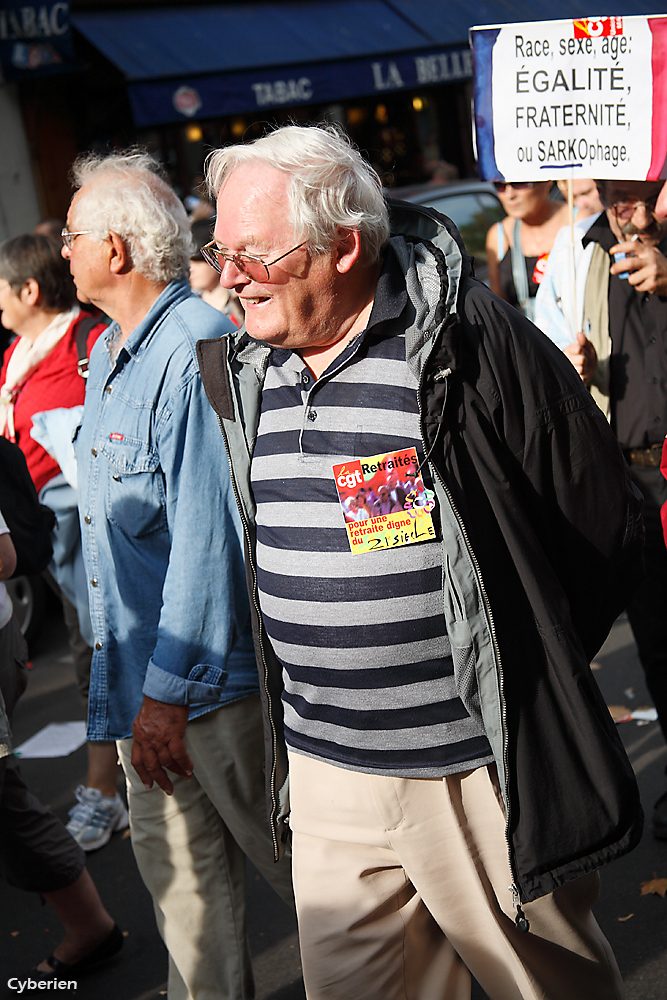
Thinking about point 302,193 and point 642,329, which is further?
point 642,329

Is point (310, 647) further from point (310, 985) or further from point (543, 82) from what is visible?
point (543, 82)

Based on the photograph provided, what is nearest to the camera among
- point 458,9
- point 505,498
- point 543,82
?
point 505,498

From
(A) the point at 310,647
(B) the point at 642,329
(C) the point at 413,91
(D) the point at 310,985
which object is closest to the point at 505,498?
(A) the point at 310,647

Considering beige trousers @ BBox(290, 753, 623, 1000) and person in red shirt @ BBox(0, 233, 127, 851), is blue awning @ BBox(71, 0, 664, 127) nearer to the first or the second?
person in red shirt @ BBox(0, 233, 127, 851)

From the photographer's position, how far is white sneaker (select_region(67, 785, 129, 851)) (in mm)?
3908

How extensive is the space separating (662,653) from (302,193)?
2108 millimetres

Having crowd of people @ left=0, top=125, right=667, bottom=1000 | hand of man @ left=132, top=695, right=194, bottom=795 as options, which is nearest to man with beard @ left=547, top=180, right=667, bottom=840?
crowd of people @ left=0, top=125, right=667, bottom=1000

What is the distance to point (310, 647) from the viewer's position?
2115mm

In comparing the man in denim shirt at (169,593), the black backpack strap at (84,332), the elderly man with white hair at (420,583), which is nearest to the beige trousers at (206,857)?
the man in denim shirt at (169,593)

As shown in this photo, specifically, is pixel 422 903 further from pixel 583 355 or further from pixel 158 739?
pixel 583 355

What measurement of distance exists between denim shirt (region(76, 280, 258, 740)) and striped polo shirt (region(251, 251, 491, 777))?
39 centimetres

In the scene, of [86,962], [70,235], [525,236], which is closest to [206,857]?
[86,962]

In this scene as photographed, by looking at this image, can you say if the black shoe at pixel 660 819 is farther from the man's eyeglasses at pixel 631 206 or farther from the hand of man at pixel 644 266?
the man's eyeglasses at pixel 631 206

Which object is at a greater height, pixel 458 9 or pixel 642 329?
pixel 458 9
